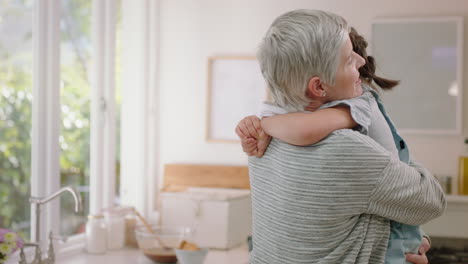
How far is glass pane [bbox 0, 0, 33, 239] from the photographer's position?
2.33 metres

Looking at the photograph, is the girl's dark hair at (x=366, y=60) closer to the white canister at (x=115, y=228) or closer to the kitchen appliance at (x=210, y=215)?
the kitchen appliance at (x=210, y=215)

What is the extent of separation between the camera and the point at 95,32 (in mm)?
2918

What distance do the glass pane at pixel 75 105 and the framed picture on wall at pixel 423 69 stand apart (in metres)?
1.33

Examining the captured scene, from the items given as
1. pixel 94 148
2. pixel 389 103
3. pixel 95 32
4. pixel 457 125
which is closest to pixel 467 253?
pixel 457 125

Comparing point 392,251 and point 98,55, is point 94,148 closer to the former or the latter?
point 98,55

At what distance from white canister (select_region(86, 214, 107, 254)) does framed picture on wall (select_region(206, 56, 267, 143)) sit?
0.83 meters

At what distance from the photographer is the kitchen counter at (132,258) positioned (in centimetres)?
256

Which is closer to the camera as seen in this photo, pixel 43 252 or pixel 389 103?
pixel 43 252

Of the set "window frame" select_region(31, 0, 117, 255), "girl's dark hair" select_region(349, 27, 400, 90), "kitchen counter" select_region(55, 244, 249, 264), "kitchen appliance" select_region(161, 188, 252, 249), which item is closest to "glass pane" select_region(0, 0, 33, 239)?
"window frame" select_region(31, 0, 117, 255)

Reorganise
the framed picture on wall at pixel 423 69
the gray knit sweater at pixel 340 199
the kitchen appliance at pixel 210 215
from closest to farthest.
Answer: the gray knit sweater at pixel 340 199
the kitchen appliance at pixel 210 215
the framed picture on wall at pixel 423 69

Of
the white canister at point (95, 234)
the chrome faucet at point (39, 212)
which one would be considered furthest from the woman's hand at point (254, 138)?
the white canister at point (95, 234)

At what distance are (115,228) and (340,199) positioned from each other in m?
1.90

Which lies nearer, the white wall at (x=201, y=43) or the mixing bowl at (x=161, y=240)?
the mixing bowl at (x=161, y=240)

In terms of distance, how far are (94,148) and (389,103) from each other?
140cm
